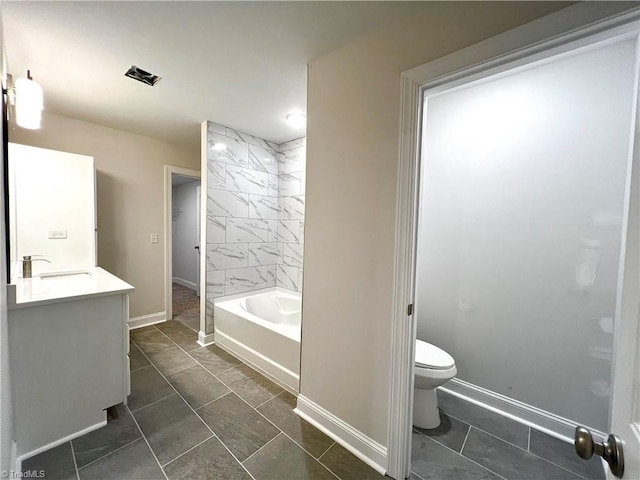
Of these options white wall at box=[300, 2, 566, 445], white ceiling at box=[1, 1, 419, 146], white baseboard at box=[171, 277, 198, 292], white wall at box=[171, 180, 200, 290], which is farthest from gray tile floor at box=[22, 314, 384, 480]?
white wall at box=[171, 180, 200, 290]

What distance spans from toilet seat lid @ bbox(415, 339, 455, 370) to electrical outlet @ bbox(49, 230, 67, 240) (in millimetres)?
3246

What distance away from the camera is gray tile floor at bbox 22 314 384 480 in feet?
4.35

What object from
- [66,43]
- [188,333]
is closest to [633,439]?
[66,43]

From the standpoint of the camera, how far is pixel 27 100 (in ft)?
4.53

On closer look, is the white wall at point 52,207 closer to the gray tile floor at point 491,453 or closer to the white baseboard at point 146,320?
the white baseboard at point 146,320

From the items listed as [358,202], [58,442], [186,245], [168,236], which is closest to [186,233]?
[186,245]

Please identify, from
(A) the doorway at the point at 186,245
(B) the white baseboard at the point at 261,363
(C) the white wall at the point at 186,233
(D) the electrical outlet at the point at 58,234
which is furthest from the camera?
(C) the white wall at the point at 186,233

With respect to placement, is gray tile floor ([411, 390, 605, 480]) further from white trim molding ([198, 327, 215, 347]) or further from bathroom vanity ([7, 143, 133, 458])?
white trim molding ([198, 327, 215, 347])

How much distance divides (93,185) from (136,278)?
Answer: 4.04 feet

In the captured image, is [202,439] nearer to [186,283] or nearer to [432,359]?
[432,359]

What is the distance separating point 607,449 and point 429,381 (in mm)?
1217

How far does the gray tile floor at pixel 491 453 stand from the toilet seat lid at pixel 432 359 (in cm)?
45

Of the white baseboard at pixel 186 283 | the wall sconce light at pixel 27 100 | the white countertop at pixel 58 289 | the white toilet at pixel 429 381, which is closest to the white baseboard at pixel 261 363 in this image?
the white toilet at pixel 429 381

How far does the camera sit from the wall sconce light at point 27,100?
1366 millimetres
